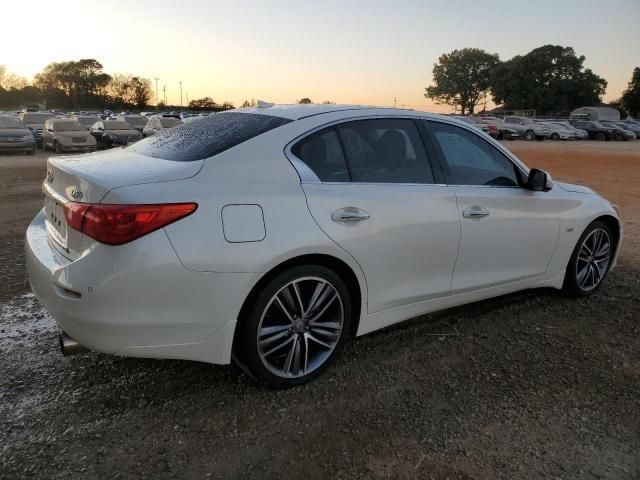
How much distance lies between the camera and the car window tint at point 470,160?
378 centimetres

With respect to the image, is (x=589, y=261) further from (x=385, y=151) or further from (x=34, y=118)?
(x=34, y=118)

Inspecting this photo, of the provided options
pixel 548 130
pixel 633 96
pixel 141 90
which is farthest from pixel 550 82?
pixel 141 90

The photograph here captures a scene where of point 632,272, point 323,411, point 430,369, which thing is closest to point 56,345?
point 323,411

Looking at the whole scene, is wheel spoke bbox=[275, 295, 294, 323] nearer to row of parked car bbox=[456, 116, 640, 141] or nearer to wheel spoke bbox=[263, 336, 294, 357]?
wheel spoke bbox=[263, 336, 294, 357]

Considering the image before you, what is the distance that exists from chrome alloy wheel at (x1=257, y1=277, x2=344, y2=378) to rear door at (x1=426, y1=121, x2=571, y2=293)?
104cm

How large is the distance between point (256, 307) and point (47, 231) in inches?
54.6

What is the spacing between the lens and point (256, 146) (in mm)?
3049

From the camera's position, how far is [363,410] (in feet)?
9.77

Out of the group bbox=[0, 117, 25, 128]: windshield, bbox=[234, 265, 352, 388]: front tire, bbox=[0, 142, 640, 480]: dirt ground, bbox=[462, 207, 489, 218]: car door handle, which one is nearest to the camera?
bbox=[0, 142, 640, 480]: dirt ground

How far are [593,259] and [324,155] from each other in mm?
2952

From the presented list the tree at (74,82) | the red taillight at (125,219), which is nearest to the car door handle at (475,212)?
the red taillight at (125,219)

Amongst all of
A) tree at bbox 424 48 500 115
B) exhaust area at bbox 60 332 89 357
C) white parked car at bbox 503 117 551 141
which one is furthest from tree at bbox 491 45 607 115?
exhaust area at bbox 60 332 89 357

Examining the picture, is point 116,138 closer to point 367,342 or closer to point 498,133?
point 367,342

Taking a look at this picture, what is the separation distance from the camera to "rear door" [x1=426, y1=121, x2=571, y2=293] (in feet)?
12.3
